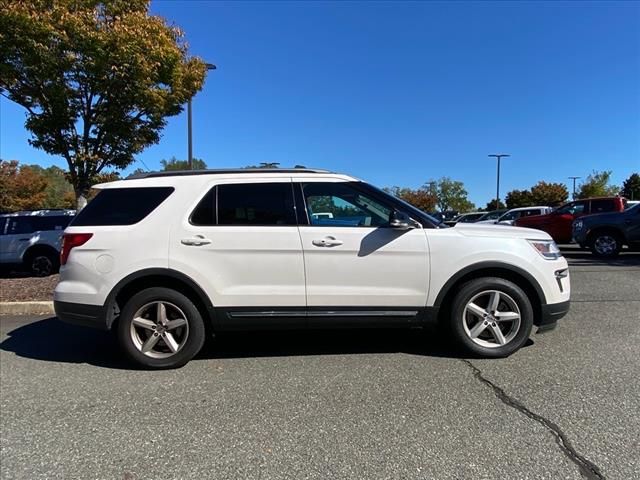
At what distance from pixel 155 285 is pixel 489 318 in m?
3.16

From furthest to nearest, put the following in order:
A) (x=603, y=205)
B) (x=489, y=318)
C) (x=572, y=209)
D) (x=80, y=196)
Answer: (x=572, y=209), (x=603, y=205), (x=80, y=196), (x=489, y=318)

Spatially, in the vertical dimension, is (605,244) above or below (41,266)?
above

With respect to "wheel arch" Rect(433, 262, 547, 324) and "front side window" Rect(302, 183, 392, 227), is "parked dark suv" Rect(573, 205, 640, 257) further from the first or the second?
"front side window" Rect(302, 183, 392, 227)

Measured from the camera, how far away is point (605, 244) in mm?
13180

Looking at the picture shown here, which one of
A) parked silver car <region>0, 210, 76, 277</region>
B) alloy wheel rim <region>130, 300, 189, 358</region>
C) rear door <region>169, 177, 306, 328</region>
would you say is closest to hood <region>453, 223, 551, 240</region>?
rear door <region>169, 177, 306, 328</region>

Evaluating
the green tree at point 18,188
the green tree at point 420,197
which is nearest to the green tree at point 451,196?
the green tree at point 420,197

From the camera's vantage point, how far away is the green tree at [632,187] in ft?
238

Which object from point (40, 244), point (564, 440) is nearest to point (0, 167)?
point (40, 244)

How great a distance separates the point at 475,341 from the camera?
477 cm

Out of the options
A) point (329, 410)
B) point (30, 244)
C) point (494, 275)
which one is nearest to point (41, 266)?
point (30, 244)

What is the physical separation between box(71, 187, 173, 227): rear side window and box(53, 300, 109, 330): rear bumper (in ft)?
2.52

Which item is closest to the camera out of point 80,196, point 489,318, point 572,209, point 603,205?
point 489,318

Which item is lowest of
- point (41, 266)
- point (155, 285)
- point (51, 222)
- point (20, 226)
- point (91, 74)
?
point (41, 266)

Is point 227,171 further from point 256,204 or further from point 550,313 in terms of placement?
point 550,313
